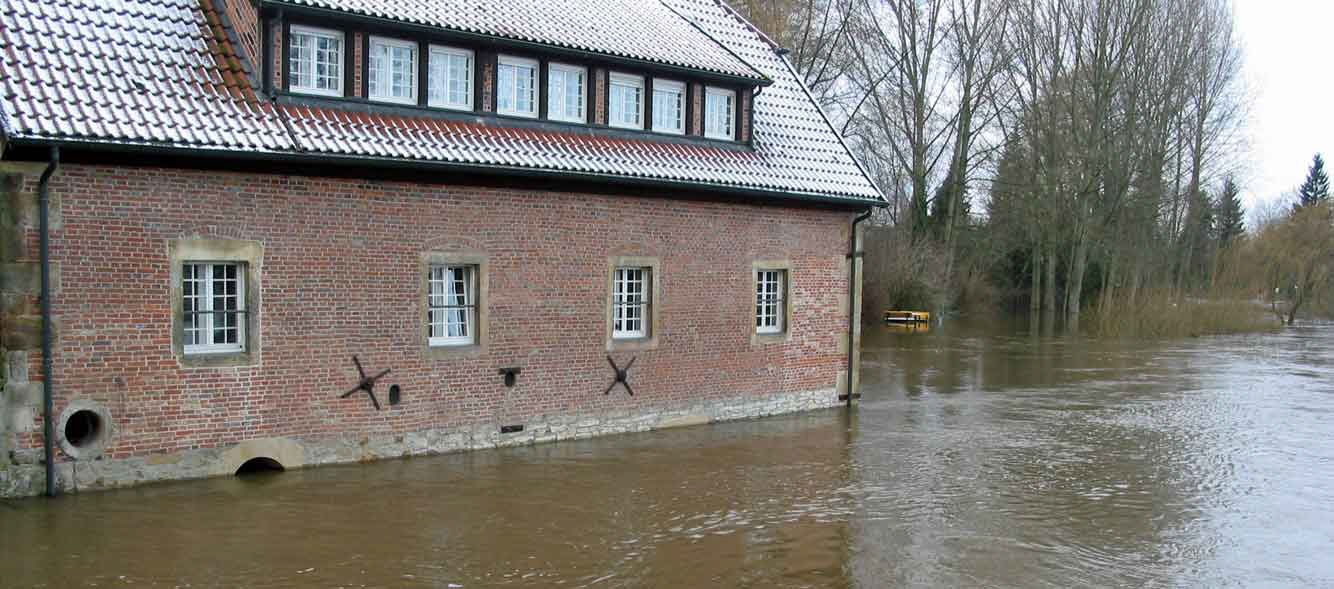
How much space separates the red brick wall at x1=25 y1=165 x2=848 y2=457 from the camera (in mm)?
11531

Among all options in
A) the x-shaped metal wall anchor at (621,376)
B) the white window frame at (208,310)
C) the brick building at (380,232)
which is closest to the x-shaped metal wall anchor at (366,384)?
the brick building at (380,232)

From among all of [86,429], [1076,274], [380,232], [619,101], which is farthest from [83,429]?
[1076,274]

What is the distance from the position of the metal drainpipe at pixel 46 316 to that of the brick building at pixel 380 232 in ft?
0.09

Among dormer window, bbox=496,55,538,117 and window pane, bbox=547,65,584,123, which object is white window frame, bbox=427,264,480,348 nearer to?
dormer window, bbox=496,55,538,117

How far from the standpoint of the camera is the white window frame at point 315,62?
1307 cm

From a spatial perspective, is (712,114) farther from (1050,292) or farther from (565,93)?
(1050,292)

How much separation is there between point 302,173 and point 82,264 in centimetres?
255

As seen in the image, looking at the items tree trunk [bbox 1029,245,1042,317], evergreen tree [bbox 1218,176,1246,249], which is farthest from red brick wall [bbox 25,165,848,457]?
evergreen tree [bbox 1218,176,1246,249]

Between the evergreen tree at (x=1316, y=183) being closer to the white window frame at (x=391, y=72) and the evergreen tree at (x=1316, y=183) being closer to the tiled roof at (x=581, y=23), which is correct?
the tiled roof at (x=581, y=23)

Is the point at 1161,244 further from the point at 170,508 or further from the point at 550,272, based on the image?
the point at 170,508

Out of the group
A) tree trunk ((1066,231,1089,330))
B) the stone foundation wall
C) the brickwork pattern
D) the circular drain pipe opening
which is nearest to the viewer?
the circular drain pipe opening

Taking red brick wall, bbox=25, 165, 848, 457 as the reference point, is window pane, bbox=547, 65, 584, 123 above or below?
above

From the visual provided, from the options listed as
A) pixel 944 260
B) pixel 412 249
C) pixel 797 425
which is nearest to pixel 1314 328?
pixel 944 260

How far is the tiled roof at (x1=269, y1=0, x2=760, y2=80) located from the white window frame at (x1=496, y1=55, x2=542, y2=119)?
1.28ft
